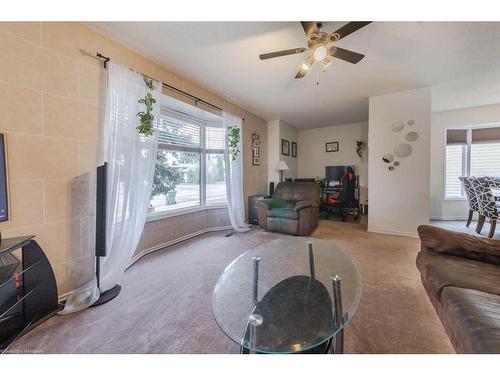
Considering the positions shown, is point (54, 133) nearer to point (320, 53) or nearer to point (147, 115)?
point (147, 115)

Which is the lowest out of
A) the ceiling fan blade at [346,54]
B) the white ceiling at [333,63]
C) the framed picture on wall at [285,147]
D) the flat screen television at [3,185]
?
the flat screen television at [3,185]

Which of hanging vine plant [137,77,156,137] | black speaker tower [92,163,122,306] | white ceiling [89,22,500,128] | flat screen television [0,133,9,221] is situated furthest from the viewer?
hanging vine plant [137,77,156,137]

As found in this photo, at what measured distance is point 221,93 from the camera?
3.29m

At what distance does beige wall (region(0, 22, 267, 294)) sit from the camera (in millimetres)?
1378

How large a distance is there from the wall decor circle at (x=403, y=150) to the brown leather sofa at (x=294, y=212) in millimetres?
1437

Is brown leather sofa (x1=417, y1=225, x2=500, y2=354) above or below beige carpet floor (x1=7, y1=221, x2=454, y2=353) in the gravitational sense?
above

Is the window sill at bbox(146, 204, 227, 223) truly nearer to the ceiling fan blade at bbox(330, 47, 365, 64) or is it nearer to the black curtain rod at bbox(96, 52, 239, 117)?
the black curtain rod at bbox(96, 52, 239, 117)

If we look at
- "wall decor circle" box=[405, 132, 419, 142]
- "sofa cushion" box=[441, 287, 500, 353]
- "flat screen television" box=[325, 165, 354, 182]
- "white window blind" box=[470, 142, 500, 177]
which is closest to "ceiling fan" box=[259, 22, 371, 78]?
"sofa cushion" box=[441, 287, 500, 353]

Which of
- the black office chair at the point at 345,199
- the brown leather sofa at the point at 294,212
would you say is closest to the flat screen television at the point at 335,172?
the black office chair at the point at 345,199

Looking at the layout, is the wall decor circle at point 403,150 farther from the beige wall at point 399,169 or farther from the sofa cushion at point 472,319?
the sofa cushion at point 472,319

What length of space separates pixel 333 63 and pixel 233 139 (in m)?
1.78

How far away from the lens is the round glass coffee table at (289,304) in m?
0.85

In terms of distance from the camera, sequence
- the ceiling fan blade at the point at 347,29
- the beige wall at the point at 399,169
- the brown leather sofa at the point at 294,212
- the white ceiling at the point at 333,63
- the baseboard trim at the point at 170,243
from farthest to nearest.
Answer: the brown leather sofa at the point at 294,212 < the beige wall at the point at 399,169 < the baseboard trim at the point at 170,243 < the white ceiling at the point at 333,63 < the ceiling fan blade at the point at 347,29

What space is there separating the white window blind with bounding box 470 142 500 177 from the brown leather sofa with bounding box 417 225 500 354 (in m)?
4.27
